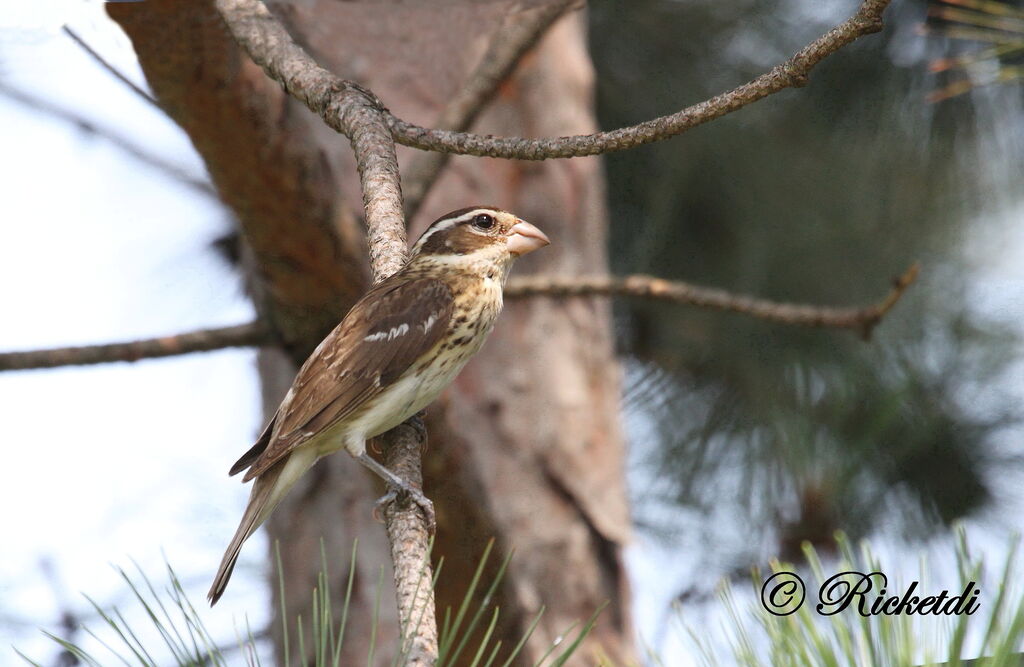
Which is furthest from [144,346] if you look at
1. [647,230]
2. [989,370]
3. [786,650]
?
[989,370]

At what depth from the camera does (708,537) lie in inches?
251

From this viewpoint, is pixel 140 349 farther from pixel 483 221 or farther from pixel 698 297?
pixel 698 297

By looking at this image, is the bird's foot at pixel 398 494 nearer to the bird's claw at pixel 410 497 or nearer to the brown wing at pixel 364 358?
the bird's claw at pixel 410 497

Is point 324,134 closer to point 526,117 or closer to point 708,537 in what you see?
point 526,117

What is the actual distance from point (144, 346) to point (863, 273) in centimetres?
391

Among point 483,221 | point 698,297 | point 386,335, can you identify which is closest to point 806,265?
point 698,297

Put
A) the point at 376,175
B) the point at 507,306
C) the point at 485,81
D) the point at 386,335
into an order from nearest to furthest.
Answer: the point at 376,175 → the point at 386,335 → the point at 485,81 → the point at 507,306

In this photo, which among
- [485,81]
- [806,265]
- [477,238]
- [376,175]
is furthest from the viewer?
[806,265]

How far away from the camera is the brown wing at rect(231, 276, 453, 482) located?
3.12m

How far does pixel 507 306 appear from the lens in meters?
4.79

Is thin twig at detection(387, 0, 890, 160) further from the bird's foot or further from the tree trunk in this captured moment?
the tree trunk

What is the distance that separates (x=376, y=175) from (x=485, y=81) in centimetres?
141

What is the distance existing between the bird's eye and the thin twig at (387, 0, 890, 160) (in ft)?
3.40

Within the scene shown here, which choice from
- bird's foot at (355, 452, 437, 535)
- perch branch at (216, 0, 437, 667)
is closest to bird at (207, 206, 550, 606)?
perch branch at (216, 0, 437, 667)
